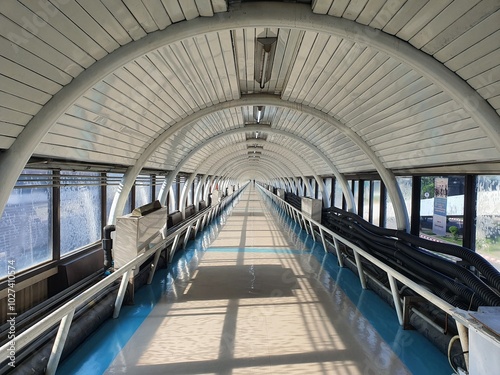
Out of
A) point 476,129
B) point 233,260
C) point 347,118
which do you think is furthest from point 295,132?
point 476,129

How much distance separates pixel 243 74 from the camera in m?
4.91

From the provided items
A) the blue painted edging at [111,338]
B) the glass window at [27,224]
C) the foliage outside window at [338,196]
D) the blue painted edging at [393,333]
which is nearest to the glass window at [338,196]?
the foliage outside window at [338,196]

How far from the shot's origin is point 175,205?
1205 centimetres

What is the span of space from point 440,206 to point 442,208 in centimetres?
7

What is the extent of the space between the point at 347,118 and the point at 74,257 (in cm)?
579

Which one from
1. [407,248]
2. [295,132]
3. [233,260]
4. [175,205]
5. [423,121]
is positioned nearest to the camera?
[423,121]

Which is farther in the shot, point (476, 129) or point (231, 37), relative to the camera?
point (231, 37)

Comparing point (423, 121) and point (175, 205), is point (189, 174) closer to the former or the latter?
point (175, 205)

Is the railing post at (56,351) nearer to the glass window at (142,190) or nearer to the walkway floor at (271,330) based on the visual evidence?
the walkway floor at (271,330)

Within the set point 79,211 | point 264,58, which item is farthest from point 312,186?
point 79,211

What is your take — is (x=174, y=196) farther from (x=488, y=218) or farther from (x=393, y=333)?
(x=488, y=218)

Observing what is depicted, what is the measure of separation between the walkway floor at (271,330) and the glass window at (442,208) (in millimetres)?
1724

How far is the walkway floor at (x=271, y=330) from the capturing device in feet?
9.46

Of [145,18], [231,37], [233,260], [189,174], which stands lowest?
[233,260]
